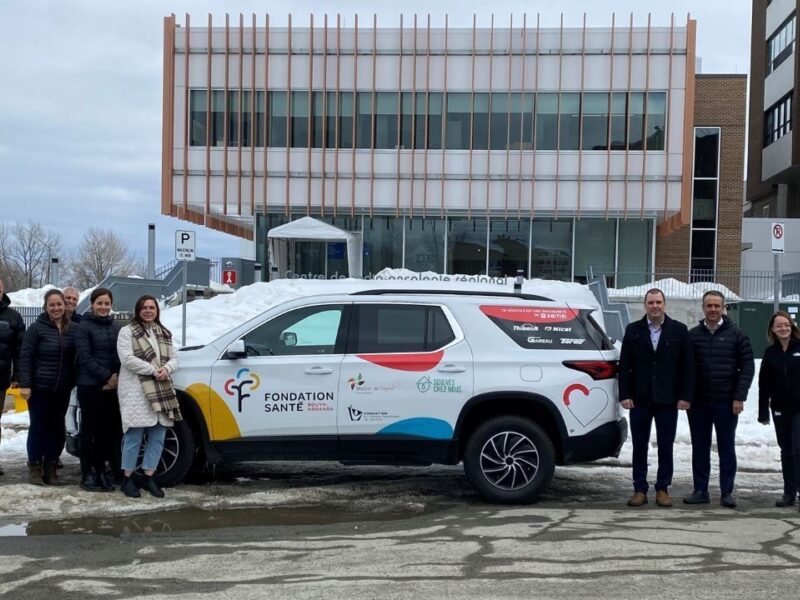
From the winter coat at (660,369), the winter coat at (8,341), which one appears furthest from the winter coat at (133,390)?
the winter coat at (660,369)

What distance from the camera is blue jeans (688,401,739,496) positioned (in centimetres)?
745

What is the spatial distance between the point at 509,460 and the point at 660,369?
1.51 meters

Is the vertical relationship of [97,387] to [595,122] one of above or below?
below

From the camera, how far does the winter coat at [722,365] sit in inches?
293

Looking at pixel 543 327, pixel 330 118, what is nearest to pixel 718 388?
pixel 543 327

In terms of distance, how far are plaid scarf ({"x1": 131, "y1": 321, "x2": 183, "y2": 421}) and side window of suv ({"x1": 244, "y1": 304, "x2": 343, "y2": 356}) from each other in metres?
0.72

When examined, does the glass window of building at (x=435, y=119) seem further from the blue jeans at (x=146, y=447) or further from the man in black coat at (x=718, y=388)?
the blue jeans at (x=146, y=447)

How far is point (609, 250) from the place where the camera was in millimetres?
31828

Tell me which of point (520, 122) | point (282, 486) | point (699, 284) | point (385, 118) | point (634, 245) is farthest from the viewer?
point (634, 245)

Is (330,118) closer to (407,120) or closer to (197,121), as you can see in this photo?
(407,120)

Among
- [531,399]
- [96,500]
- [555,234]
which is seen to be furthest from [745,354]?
[555,234]

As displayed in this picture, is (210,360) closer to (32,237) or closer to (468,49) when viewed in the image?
(468,49)

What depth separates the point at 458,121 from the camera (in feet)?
102

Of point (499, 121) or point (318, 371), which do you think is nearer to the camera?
point (318, 371)
